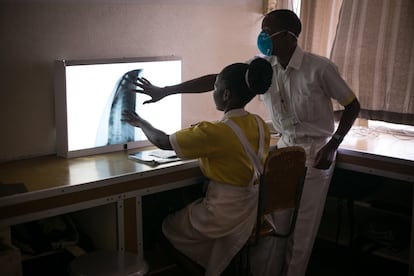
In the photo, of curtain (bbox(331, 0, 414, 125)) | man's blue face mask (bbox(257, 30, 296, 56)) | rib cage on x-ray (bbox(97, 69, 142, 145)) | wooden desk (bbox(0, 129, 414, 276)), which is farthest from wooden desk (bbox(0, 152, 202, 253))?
curtain (bbox(331, 0, 414, 125))

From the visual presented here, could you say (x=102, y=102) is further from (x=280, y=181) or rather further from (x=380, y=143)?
(x=380, y=143)

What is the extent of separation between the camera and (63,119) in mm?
2658

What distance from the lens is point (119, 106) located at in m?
2.81

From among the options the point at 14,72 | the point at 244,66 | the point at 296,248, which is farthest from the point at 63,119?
the point at 296,248

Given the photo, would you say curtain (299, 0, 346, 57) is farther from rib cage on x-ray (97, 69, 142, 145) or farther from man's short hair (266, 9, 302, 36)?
rib cage on x-ray (97, 69, 142, 145)

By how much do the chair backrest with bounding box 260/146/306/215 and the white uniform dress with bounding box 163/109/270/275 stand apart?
0.07 m

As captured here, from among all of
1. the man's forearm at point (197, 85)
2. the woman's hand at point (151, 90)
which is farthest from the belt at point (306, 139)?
the woman's hand at point (151, 90)

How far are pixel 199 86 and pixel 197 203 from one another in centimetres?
56

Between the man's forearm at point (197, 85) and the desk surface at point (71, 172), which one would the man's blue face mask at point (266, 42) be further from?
the desk surface at point (71, 172)

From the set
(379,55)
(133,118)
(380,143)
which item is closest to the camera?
(133,118)

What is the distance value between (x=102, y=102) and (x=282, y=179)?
882 millimetres

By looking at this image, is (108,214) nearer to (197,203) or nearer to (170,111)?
(197,203)

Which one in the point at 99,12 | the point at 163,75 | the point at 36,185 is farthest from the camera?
the point at 163,75

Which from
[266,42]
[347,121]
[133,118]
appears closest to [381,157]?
[347,121]
